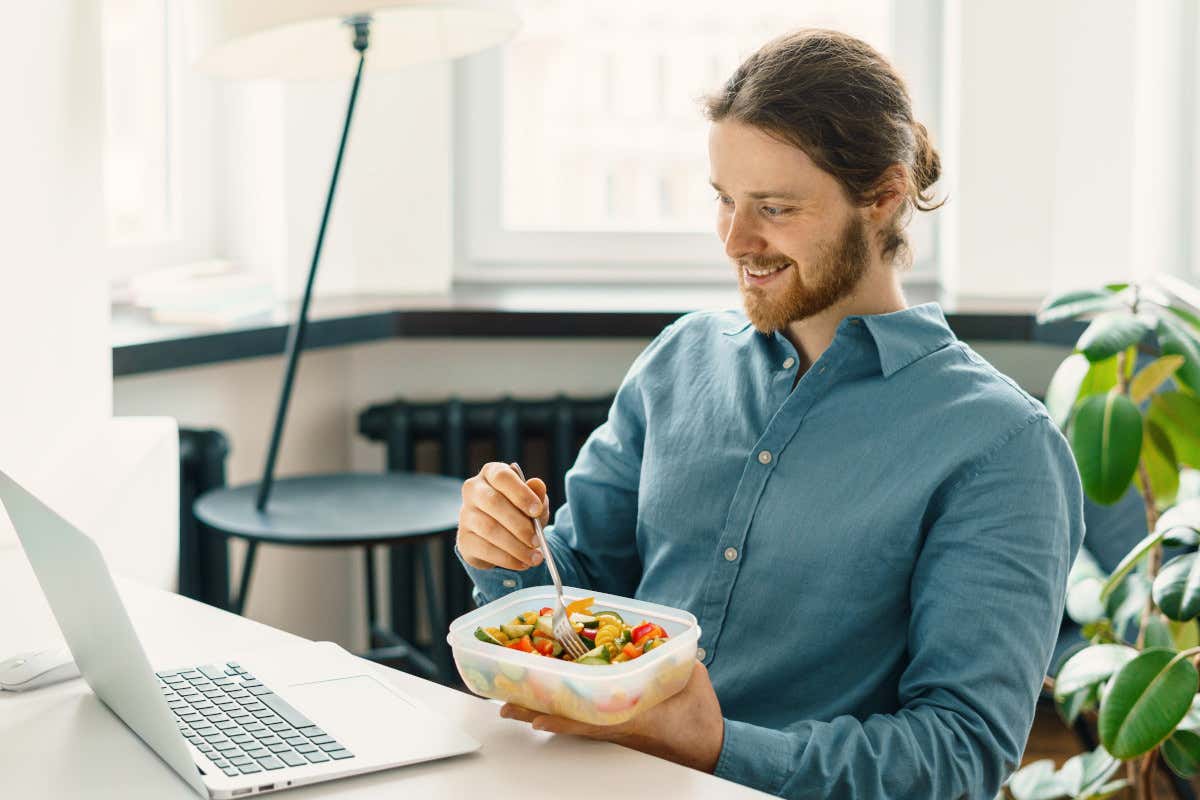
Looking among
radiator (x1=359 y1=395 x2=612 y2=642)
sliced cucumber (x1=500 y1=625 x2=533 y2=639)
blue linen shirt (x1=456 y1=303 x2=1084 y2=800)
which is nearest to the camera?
sliced cucumber (x1=500 y1=625 x2=533 y2=639)

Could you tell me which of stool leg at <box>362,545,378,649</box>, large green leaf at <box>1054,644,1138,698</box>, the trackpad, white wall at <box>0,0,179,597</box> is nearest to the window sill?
stool leg at <box>362,545,378,649</box>

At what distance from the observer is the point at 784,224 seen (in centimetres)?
140

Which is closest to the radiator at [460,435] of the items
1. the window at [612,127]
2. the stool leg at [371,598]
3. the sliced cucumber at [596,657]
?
the stool leg at [371,598]

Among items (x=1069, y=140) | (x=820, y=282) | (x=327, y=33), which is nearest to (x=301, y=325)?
(x=327, y=33)

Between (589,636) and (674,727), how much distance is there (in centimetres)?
Answer: 9

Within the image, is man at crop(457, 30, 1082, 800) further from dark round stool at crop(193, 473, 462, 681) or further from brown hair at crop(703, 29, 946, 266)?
dark round stool at crop(193, 473, 462, 681)

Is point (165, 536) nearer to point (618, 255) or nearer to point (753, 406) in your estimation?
point (753, 406)

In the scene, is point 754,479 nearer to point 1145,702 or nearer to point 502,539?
point 502,539

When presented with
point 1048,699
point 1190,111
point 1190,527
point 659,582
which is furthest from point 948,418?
point 1190,111

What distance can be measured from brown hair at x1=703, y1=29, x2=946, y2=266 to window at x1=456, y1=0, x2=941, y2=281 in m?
1.64

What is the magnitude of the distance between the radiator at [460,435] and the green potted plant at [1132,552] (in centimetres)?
101

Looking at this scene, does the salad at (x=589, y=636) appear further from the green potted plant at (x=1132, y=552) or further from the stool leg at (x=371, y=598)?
the stool leg at (x=371, y=598)

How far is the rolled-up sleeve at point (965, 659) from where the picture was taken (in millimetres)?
1171

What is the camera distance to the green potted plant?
5.66ft
